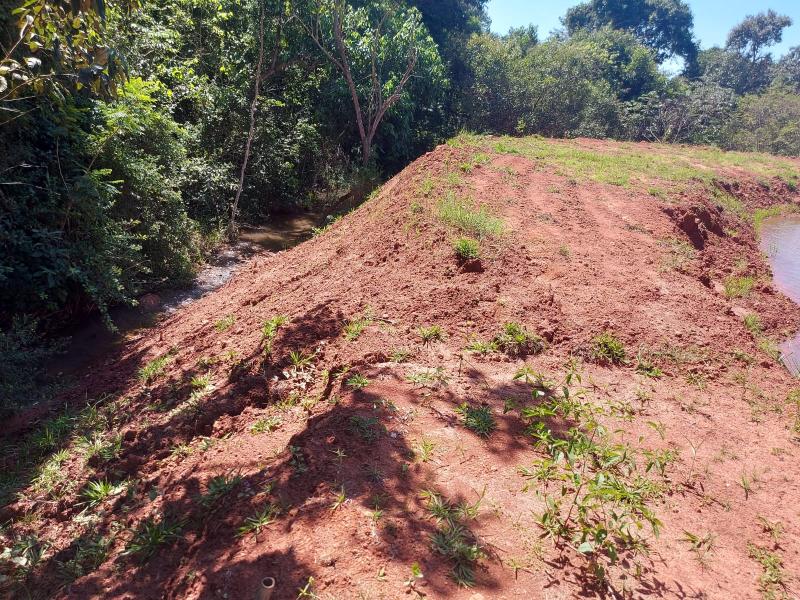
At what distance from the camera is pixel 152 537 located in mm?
2691

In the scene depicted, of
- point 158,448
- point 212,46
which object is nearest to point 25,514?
point 158,448

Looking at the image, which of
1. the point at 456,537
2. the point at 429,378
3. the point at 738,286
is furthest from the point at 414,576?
the point at 738,286

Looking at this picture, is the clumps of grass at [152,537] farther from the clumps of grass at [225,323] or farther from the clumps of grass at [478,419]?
the clumps of grass at [225,323]

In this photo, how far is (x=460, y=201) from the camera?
671 centimetres

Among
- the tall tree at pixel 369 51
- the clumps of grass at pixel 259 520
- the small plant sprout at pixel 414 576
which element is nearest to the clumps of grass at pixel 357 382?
the clumps of grass at pixel 259 520

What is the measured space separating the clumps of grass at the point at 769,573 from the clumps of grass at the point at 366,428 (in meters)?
1.98

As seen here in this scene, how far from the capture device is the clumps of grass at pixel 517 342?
407 centimetres

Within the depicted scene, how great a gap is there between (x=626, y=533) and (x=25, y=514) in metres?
3.67

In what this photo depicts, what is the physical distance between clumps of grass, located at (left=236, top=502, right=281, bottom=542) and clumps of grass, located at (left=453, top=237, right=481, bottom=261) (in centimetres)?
341

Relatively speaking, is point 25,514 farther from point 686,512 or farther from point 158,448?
point 686,512

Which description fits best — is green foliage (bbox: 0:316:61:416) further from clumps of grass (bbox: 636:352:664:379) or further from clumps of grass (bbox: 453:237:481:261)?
clumps of grass (bbox: 636:352:664:379)

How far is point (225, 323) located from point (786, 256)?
387 inches

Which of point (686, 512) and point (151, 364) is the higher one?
point (686, 512)

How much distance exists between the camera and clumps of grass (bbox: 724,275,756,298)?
617 centimetres
